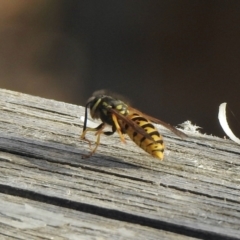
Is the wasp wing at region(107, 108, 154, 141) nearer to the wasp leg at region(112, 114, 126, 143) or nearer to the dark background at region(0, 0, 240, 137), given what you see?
the wasp leg at region(112, 114, 126, 143)

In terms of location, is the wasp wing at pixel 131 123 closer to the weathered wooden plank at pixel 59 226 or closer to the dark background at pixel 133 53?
the weathered wooden plank at pixel 59 226

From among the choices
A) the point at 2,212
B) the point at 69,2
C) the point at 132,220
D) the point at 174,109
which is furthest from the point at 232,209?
the point at 69,2

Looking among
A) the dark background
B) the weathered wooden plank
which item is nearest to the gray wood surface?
the weathered wooden plank

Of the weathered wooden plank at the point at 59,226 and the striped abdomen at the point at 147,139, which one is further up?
the striped abdomen at the point at 147,139

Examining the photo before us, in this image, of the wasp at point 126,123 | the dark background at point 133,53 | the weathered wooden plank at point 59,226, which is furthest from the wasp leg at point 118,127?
the dark background at point 133,53

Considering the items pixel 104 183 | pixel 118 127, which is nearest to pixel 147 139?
pixel 118 127

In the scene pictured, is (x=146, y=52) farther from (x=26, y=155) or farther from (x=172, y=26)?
(x=26, y=155)
